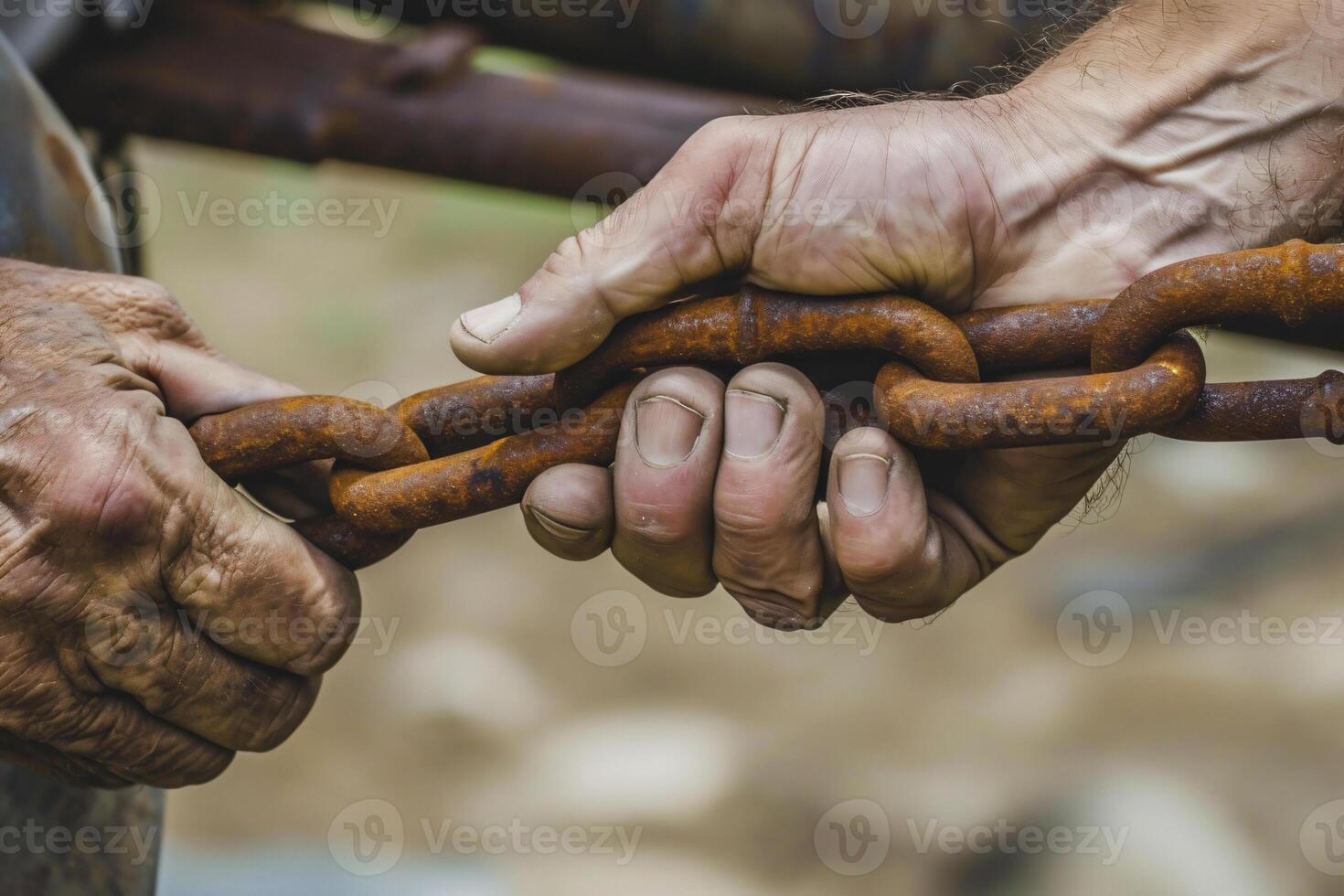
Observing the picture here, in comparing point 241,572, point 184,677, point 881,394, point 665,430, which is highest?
point 881,394

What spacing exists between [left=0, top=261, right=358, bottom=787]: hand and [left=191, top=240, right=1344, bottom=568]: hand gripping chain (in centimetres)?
7

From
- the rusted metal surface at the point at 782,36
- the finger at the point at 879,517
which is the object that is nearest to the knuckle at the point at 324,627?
the finger at the point at 879,517

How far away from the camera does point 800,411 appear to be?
51.5 inches

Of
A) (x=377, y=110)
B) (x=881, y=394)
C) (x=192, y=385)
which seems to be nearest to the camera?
(x=881, y=394)

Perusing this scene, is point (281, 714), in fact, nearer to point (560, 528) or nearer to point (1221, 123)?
point (560, 528)

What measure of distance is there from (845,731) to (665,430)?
2265 millimetres

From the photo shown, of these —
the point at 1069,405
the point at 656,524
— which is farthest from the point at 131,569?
the point at 1069,405

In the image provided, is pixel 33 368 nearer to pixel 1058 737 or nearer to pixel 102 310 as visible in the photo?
pixel 102 310

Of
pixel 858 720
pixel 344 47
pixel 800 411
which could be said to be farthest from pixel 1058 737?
pixel 344 47

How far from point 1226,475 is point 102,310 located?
365 centimetres

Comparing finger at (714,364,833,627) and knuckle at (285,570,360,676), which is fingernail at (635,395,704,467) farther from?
knuckle at (285,570,360,676)

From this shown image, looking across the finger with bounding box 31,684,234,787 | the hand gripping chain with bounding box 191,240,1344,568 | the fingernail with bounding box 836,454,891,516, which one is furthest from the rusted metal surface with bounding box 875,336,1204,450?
the finger with bounding box 31,684,234,787

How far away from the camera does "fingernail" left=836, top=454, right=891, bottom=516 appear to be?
1.31 metres

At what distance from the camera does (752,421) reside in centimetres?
131
